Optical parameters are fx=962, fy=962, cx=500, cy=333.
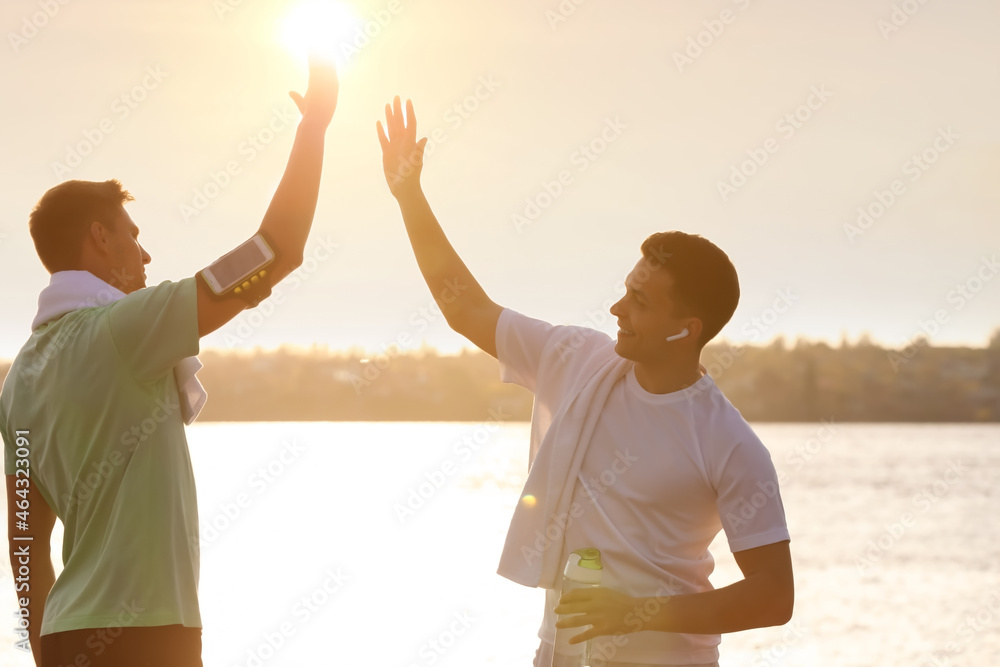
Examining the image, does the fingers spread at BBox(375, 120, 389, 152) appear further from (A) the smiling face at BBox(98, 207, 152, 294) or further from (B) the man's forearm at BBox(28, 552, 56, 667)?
(B) the man's forearm at BBox(28, 552, 56, 667)

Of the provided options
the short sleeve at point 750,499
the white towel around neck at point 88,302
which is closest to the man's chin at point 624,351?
the short sleeve at point 750,499

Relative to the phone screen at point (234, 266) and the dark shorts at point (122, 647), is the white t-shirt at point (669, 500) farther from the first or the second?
the phone screen at point (234, 266)

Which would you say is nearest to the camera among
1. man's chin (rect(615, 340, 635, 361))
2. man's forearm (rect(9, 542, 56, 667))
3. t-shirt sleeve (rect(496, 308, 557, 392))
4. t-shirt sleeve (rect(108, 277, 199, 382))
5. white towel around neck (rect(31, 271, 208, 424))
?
t-shirt sleeve (rect(108, 277, 199, 382))

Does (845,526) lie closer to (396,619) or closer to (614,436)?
(396,619)

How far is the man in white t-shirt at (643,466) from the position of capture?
2.65 meters

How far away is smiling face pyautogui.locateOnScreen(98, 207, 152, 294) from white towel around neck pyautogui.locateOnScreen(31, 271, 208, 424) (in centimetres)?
7

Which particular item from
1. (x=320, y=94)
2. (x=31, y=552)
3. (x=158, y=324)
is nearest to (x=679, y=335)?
(x=320, y=94)

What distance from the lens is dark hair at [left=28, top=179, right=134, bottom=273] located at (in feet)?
8.67

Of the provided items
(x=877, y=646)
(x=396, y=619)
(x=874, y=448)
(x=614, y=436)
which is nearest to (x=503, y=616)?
(x=396, y=619)

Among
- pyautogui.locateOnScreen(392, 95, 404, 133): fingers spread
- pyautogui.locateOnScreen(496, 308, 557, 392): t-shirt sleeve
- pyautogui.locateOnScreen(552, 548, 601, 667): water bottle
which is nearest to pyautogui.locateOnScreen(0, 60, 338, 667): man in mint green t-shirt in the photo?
pyautogui.locateOnScreen(392, 95, 404, 133): fingers spread

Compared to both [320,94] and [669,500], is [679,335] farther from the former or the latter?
[320,94]

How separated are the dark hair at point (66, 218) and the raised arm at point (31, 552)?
0.66 metres

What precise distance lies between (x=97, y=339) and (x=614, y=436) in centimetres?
150

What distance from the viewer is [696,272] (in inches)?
117
